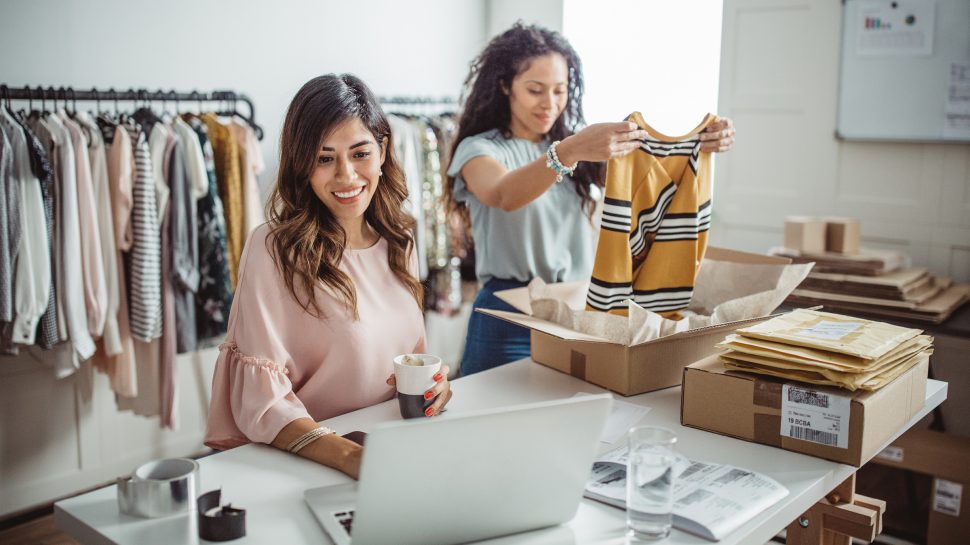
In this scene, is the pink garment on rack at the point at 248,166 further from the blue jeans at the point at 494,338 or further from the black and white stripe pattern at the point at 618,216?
the black and white stripe pattern at the point at 618,216

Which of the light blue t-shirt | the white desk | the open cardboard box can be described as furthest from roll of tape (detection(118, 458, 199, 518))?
the light blue t-shirt

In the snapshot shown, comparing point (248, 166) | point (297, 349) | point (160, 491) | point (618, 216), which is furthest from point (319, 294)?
point (248, 166)

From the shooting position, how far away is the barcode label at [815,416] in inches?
58.1

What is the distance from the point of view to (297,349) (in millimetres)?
1655

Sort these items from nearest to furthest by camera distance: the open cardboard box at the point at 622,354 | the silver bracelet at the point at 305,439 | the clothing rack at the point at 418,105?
the silver bracelet at the point at 305,439
the open cardboard box at the point at 622,354
the clothing rack at the point at 418,105

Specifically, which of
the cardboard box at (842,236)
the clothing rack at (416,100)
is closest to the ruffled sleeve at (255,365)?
the cardboard box at (842,236)

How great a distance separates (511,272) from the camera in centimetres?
233

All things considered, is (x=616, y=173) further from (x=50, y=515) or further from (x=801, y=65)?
(x=50, y=515)

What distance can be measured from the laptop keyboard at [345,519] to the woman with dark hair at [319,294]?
248 millimetres

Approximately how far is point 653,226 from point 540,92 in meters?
0.51

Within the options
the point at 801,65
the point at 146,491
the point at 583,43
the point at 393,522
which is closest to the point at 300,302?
the point at 146,491

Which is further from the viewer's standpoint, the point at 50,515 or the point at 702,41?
the point at 702,41

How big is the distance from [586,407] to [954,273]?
262cm

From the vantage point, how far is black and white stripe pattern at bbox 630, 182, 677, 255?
2.05 meters
